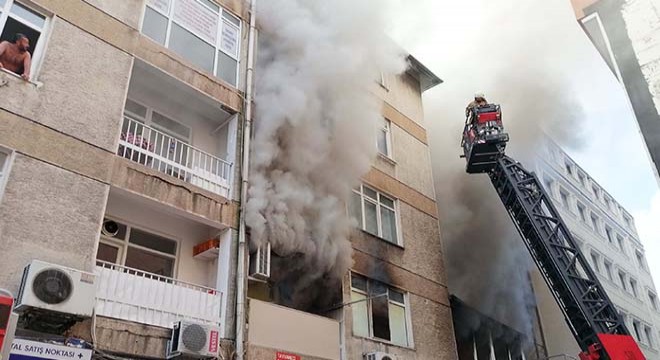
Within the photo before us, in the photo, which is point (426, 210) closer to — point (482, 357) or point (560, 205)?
point (482, 357)

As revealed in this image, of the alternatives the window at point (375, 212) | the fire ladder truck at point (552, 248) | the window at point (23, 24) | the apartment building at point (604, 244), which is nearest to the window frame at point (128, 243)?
the window at point (23, 24)

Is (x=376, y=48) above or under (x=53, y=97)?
above

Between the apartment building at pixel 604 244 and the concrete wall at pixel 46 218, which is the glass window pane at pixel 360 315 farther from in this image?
the apartment building at pixel 604 244

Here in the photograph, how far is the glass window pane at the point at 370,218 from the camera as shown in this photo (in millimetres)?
12195

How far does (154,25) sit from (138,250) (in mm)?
4208

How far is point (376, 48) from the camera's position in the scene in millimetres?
13055

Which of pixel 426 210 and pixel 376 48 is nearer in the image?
pixel 376 48

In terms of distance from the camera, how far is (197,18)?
1052cm

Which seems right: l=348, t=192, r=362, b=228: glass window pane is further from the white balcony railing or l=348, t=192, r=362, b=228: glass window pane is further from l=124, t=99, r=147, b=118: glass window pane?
l=124, t=99, r=147, b=118: glass window pane

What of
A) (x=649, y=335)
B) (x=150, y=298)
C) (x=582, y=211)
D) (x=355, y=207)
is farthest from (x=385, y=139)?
(x=649, y=335)

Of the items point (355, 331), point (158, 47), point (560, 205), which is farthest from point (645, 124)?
point (560, 205)

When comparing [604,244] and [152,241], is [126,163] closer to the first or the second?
[152,241]

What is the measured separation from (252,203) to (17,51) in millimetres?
4327

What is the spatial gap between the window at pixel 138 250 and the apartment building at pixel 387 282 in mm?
1534
